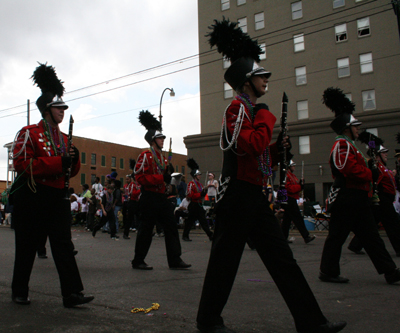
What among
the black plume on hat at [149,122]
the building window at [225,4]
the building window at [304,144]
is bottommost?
the black plume on hat at [149,122]

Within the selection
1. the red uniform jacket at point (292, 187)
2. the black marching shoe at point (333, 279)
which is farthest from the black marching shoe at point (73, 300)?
the red uniform jacket at point (292, 187)

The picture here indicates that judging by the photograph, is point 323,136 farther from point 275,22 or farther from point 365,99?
point 275,22

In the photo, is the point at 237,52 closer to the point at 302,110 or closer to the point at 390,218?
the point at 390,218

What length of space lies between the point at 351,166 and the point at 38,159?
12.2ft

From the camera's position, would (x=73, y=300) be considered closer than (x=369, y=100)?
Yes

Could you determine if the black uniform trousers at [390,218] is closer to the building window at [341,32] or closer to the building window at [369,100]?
the building window at [369,100]

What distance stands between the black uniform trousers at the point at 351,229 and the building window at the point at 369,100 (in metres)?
25.9

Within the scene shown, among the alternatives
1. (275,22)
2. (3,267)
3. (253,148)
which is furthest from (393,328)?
(275,22)

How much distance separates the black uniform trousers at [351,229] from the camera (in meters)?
4.96

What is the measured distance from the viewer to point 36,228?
13.1ft

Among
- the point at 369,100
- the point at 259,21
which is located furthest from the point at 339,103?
the point at 259,21

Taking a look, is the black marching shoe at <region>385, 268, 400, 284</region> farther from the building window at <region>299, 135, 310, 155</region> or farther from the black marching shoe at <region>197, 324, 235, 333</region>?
the building window at <region>299, 135, 310, 155</region>

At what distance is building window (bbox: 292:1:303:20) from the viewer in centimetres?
3148

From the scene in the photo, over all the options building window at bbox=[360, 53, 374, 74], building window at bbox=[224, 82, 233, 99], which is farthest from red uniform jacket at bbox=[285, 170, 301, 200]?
building window at bbox=[224, 82, 233, 99]
